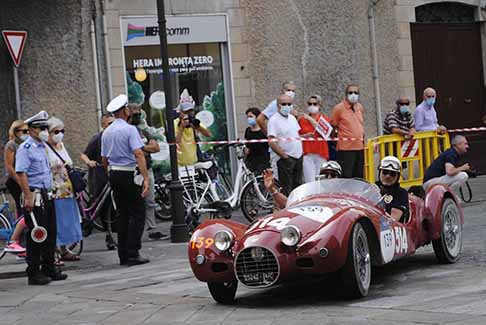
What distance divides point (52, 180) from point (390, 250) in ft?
15.1

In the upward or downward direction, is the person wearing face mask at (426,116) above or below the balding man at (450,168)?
above

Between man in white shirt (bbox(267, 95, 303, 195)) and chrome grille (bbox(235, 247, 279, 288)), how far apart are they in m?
7.28

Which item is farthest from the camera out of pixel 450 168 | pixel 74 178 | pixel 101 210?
pixel 101 210

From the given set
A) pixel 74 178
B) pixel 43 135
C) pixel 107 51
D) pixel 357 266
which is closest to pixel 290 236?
pixel 357 266

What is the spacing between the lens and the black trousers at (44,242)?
485 inches

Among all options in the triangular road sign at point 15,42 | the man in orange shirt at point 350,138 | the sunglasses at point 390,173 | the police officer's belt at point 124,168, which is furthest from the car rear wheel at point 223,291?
the man in orange shirt at point 350,138

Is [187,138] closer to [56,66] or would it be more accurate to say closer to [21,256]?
[56,66]

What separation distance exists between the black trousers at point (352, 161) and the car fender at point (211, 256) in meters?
8.56

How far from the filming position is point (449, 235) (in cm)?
1171

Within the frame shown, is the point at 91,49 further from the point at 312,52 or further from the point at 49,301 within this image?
the point at 49,301

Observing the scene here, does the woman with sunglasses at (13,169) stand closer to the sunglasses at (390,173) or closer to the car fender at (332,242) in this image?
the sunglasses at (390,173)

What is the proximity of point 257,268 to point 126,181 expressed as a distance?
4167mm

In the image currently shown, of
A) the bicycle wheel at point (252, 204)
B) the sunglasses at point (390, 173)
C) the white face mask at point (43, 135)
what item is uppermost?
the white face mask at point (43, 135)

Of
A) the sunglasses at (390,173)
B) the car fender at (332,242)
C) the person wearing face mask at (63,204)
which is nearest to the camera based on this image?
the car fender at (332,242)
